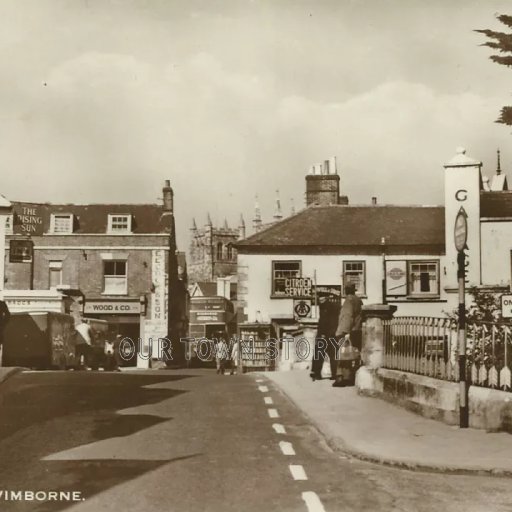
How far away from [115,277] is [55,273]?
339 cm

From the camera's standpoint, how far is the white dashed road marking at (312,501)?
6.80 metres

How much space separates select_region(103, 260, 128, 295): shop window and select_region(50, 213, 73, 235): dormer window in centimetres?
295

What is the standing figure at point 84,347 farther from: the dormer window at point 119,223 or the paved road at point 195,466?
the paved road at point 195,466

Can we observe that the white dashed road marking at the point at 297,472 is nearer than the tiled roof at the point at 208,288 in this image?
Yes

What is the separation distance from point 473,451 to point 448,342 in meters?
3.08

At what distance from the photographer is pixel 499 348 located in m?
11.1

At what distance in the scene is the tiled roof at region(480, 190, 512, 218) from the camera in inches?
1527

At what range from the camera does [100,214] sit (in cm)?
5109

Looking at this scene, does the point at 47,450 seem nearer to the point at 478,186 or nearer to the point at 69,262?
the point at 478,186

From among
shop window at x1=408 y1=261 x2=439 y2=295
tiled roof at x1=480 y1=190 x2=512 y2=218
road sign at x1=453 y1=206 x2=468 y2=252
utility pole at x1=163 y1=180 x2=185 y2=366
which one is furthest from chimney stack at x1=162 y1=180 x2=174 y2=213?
road sign at x1=453 y1=206 x2=468 y2=252

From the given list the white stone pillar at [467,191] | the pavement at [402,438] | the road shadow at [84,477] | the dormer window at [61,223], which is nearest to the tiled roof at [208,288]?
the dormer window at [61,223]

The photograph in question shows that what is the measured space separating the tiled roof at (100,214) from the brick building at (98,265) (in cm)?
12

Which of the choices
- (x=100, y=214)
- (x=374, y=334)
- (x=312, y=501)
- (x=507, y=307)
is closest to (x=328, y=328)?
(x=374, y=334)

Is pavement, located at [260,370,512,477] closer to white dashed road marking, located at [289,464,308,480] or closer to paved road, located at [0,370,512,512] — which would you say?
paved road, located at [0,370,512,512]
